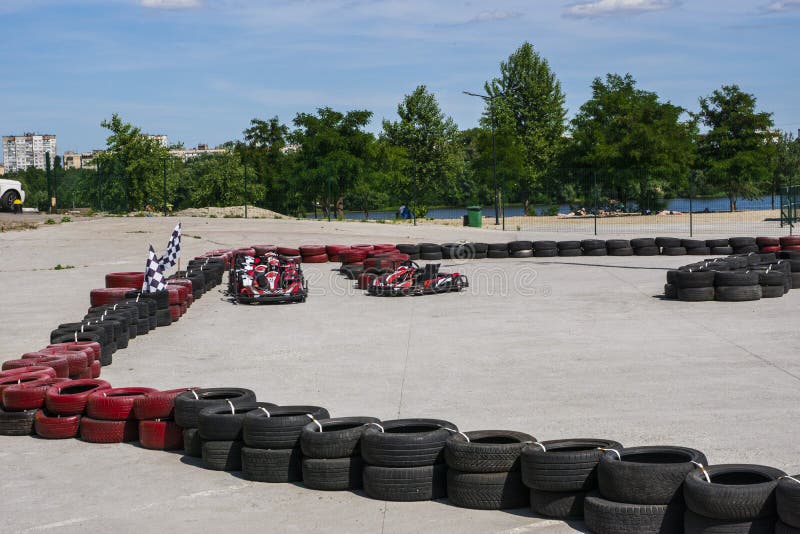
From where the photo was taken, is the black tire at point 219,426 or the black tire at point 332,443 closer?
the black tire at point 332,443

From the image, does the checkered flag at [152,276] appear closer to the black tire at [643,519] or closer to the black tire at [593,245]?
the black tire at [643,519]

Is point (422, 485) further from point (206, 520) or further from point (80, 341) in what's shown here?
point (80, 341)

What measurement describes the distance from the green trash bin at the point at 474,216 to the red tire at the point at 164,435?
125 feet

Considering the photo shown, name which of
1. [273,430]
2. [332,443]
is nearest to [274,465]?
[273,430]

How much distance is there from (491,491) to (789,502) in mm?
2173

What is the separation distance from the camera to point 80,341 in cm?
1256

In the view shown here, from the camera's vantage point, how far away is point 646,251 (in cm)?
2828

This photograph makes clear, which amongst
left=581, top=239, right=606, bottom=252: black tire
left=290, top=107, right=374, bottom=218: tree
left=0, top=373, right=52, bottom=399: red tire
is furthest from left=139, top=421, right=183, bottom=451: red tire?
left=290, top=107, right=374, bottom=218: tree

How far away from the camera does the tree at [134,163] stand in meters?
47.6

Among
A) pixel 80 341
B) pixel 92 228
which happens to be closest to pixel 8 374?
pixel 80 341

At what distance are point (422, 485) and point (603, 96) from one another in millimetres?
67735

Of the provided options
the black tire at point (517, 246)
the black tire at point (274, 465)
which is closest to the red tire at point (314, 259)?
the black tire at point (517, 246)

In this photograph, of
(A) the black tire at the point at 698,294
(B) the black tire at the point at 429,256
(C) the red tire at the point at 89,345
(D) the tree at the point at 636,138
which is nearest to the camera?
(C) the red tire at the point at 89,345

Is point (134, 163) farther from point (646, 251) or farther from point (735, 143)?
point (735, 143)
